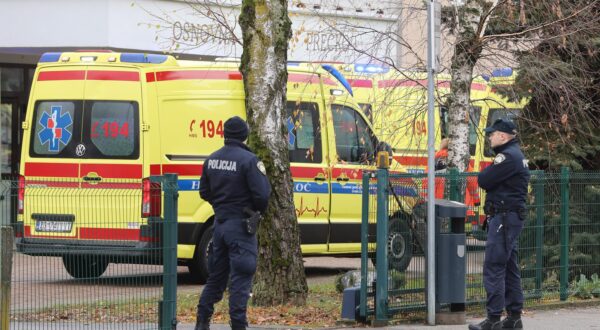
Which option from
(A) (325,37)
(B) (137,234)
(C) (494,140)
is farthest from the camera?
(A) (325,37)

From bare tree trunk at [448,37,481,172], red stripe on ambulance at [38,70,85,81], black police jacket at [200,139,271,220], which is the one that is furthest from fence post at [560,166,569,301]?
red stripe on ambulance at [38,70,85,81]

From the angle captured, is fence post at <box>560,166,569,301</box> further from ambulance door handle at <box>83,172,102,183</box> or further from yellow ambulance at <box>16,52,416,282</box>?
ambulance door handle at <box>83,172,102,183</box>

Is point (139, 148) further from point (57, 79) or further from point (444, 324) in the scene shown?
point (444, 324)

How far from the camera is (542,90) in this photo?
43.7 ft

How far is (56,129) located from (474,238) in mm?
5820

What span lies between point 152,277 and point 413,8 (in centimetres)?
546

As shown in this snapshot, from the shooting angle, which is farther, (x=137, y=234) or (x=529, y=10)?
(x=529, y=10)

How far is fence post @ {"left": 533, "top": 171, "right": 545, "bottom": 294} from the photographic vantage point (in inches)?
487

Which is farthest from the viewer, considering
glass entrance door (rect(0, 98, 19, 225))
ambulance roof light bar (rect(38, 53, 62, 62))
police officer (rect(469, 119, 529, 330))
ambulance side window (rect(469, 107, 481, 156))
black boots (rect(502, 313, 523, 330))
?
glass entrance door (rect(0, 98, 19, 225))

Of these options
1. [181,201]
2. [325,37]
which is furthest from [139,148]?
[325,37]

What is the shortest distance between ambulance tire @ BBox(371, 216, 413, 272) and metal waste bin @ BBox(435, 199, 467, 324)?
0.29 m

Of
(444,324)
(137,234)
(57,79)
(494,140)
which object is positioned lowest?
(444,324)

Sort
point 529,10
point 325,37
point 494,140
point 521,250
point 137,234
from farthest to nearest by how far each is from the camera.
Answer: point 325,37
point 529,10
point 521,250
point 494,140
point 137,234

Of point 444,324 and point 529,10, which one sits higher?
point 529,10
